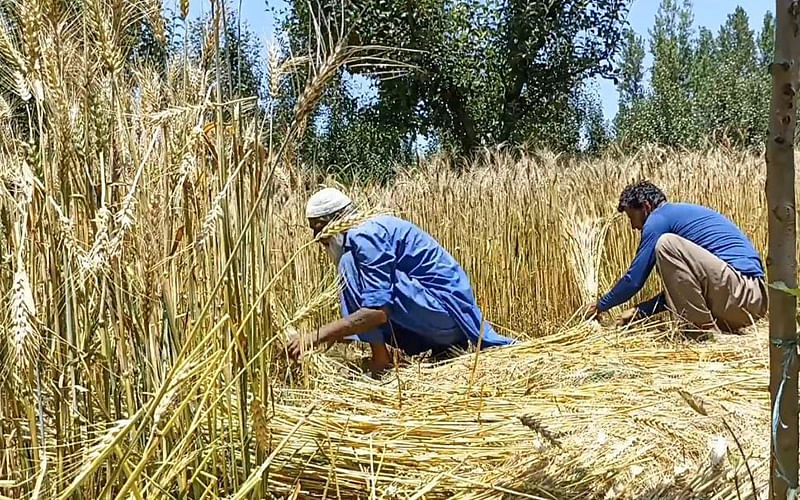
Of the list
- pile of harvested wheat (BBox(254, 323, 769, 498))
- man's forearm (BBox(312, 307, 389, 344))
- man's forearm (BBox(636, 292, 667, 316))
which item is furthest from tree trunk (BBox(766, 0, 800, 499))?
man's forearm (BBox(636, 292, 667, 316))

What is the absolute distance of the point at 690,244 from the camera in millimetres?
3086

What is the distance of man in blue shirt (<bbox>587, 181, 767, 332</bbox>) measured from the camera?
3.06 m

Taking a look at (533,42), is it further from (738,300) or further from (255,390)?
(255,390)

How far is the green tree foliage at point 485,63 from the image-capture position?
862 cm

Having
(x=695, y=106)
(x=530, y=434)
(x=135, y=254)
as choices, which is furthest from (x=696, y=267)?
(x=695, y=106)

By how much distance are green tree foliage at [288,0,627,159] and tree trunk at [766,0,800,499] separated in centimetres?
774

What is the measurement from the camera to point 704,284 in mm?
3088

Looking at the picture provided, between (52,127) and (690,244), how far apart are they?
2654 mm

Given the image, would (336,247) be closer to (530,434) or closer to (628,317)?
(530,434)

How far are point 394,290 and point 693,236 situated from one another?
1.36 meters

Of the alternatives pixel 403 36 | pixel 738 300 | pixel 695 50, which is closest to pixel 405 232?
pixel 738 300

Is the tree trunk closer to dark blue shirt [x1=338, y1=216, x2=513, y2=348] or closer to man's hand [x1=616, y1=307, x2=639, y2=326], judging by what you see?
dark blue shirt [x1=338, y1=216, x2=513, y2=348]

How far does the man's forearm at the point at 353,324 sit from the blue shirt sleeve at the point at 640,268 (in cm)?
108

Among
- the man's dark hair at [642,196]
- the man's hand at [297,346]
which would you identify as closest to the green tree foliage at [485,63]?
the man's dark hair at [642,196]
